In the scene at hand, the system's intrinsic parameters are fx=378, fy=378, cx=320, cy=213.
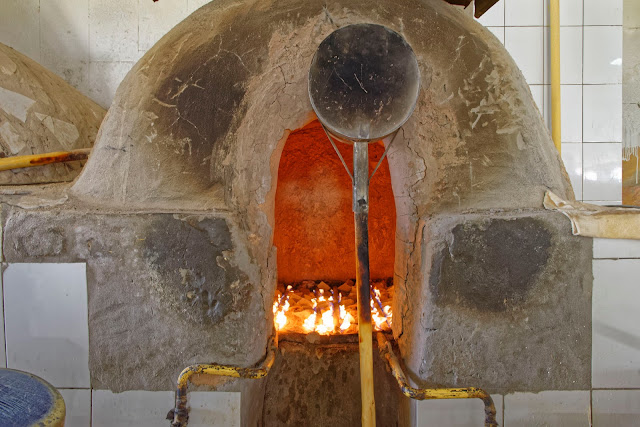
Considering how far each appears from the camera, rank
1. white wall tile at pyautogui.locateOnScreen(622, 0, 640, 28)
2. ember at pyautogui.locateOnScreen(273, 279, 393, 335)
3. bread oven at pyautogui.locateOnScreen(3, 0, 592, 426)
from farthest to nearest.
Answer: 1. white wall tile at pyautogui.locateOnScreen(622, 0, 640, 28)
2. ember at pyautogui.locateOnScreen(273, 279, 393, 335)
3. bread oven at pyautogui.locateOnScreen(3, 0, 592, 426)

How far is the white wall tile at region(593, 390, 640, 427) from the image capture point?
1.50 metres

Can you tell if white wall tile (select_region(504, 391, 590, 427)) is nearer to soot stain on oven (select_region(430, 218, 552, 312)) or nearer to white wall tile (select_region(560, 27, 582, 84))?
soot stain on oven (select_region(430, 218, 552, 312))

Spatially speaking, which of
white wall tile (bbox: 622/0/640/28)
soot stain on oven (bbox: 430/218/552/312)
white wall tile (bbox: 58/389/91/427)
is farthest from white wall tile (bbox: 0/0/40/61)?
white wall tile (bbox: 622/0/640/28)

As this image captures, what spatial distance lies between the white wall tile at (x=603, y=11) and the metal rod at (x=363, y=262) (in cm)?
286

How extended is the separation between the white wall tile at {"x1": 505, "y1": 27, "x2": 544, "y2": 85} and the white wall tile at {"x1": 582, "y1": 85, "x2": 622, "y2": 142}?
0.44 metres

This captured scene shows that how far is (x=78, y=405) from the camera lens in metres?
1.51

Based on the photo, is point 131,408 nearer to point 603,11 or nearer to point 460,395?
point 460,395

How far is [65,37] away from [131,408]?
116 inches

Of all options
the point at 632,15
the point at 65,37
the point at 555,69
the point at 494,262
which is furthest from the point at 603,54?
the point at 65,37

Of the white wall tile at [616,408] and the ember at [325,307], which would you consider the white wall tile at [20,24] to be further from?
the white wall tile at [616,408]

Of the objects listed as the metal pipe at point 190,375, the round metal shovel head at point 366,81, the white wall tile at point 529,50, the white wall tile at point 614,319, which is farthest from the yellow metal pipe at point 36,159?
the white wall tile at point 529,50

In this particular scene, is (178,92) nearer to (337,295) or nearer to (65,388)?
(65,388)

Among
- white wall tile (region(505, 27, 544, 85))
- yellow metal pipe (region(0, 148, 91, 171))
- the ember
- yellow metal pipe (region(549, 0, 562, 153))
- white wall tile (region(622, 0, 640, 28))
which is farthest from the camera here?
white wall tile (region(622, 0, 640, 28))

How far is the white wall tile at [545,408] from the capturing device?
1470 millimetres
